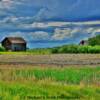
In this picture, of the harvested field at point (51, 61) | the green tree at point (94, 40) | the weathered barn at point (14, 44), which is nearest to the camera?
the harvested field at point (51, 61)

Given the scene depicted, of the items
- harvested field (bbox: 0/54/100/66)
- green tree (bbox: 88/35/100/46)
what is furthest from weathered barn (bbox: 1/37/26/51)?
harvested field (bbox: 0/54/100/66)

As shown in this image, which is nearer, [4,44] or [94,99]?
[94,99]

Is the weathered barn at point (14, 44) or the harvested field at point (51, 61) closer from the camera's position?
the harvested field at point (51, 61)

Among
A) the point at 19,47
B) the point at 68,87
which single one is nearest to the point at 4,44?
the point at 19,47

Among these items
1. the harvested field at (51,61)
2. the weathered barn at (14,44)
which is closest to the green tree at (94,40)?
the weathered barn at (14,44)

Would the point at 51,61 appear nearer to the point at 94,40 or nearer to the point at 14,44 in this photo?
the point at 14,44

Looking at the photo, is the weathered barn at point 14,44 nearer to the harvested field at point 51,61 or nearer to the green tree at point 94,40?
the green tree at point 94,40

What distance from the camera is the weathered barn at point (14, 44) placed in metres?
72.4

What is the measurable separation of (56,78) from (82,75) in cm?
171

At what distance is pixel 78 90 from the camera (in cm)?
1507

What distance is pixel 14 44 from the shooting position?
75.2 m

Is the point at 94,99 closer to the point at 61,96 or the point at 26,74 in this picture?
the point at 61,96

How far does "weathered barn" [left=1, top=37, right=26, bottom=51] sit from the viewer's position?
72.4 meters

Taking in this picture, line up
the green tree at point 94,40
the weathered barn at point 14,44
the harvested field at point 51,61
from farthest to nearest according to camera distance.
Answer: the green tree at point 94,40 → the weathered barn at point 14,44 → the harvested field at point 51,61
